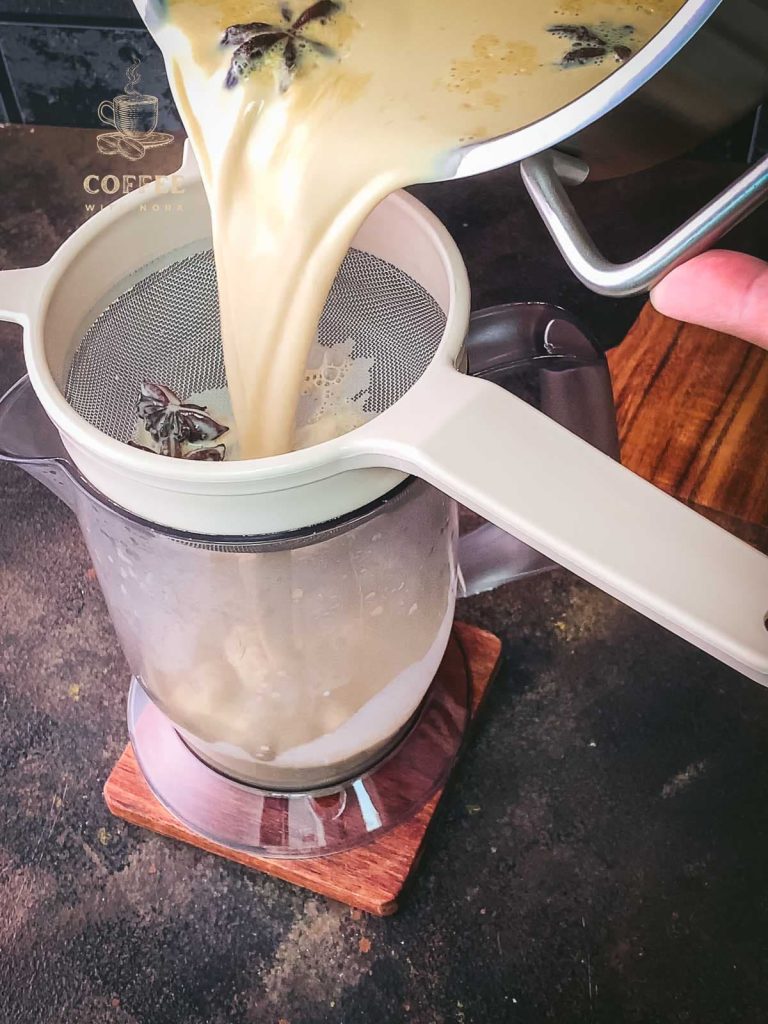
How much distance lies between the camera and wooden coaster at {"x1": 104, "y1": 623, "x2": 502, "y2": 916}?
0.67 meters

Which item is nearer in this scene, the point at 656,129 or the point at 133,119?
the point at 656,129

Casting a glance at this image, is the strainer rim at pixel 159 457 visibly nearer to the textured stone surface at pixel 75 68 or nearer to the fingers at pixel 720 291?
the fingers at pixel 720 291

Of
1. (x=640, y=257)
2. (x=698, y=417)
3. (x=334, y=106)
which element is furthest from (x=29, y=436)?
(x=698, y=417)

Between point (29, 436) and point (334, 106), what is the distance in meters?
0.28

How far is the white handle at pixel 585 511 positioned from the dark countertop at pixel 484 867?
0.33m

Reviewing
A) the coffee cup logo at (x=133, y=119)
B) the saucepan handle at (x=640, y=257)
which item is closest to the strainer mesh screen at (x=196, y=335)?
the saucepan handle at (x=640, y=257)

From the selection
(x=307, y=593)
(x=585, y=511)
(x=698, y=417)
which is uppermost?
(x=585, y=511)

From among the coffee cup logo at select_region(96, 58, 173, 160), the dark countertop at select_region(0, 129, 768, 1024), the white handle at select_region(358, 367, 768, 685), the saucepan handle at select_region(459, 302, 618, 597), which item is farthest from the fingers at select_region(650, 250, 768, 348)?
the coffee cup logo at select_region(96, 58, 173, 160)

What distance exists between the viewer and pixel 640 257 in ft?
1.59

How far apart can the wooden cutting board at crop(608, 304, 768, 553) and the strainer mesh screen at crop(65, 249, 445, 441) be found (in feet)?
1.04

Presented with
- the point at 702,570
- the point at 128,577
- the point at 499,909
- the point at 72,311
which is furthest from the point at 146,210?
the point at 499,909

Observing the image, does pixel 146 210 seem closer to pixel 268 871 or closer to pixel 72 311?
pixel 72 311

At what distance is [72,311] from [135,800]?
36 cm

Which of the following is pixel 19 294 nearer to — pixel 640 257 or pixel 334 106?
pixel 334 106
